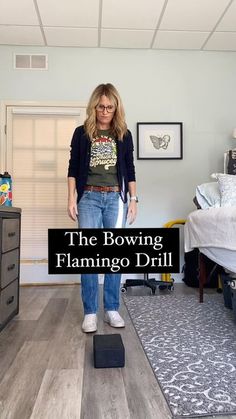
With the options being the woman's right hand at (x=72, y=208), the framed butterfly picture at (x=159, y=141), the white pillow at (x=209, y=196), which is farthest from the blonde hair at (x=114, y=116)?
the framed butterfly picture at (x=159, y=141)

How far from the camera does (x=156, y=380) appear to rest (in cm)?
133

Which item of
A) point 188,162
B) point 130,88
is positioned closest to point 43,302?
point 188,162

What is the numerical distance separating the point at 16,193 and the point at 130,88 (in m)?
1.56

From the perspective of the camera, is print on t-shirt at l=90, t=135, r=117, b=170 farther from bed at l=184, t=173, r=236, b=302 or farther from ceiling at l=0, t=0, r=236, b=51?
ceiling at l=0, t=0, r=236, b=51

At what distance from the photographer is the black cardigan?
1.85m

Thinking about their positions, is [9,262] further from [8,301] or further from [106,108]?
[106,108]

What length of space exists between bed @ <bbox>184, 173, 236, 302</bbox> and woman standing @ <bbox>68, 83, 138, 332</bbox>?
0.62 m

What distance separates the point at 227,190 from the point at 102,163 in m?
1.27

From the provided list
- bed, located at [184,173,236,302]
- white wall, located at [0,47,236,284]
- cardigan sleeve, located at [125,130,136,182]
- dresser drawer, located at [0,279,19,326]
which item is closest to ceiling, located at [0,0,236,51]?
white wall, located at [0,47,236,284]

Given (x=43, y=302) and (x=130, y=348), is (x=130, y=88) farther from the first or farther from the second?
(x=130, y=348)

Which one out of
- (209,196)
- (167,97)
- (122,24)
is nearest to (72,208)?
(209,196)

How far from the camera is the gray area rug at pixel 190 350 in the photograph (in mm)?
1166

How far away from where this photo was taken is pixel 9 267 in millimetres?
2047

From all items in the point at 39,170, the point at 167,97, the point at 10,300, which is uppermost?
the point at 167,97
